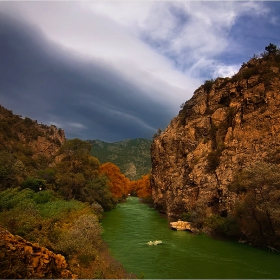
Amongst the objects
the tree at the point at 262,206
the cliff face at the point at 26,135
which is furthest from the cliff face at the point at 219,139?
the cliff face at the point at 26,135

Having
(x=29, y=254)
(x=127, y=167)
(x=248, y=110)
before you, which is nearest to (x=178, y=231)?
(x=248, y=110)

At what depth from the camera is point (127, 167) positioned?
516ft

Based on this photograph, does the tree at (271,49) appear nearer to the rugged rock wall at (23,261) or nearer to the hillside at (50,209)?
the hillside at (50,209)

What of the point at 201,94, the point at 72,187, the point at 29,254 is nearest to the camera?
the point at 29,254

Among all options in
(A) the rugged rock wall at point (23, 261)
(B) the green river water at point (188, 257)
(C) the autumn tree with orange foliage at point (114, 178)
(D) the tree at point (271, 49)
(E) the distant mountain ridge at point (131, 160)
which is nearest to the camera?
(A) the rugged rock wall at point (23, 261)

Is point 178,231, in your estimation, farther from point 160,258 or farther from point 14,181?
point 14,181

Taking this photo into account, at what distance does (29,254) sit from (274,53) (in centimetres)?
4519

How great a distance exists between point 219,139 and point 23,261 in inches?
1349

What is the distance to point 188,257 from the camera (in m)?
21.2

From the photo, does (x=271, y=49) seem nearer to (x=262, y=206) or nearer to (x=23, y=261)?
(x=262, y=206)

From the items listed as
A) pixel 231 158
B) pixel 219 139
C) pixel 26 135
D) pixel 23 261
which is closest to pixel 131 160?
pixel 26 135

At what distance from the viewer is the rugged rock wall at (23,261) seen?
10336 millimetres

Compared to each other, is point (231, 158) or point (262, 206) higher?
point (231, 158)

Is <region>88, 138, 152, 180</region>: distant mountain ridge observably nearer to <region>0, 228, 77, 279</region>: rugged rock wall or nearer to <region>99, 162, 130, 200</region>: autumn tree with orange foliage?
<region>99, 162, 130, 200</region>: autumn tree with orange foliage
